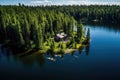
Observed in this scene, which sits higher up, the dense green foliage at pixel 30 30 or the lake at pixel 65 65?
the dense green foliage at pixel 30 30

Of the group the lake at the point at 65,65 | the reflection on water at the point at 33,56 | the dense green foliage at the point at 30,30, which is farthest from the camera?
the dense green foliage at the point at 30,30

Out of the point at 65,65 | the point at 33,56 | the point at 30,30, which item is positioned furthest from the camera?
the point at 30,30

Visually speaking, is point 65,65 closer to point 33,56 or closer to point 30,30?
point 33,56

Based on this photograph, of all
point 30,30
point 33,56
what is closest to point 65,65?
point 33,56

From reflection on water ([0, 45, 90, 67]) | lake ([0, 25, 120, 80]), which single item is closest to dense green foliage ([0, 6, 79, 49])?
reflection on water ([0, 45, 90, 67])

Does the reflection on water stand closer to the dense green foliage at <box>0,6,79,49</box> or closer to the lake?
the lake

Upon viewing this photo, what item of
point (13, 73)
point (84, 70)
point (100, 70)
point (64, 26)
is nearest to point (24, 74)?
point (13, 73)

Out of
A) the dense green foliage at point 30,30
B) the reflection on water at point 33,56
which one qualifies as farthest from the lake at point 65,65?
the dense green foliage at point 30,30

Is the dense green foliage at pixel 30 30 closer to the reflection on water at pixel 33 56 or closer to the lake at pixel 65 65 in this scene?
the reflection on water at pixel 33 56

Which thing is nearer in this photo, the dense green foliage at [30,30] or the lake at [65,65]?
the lake at [65,65]
